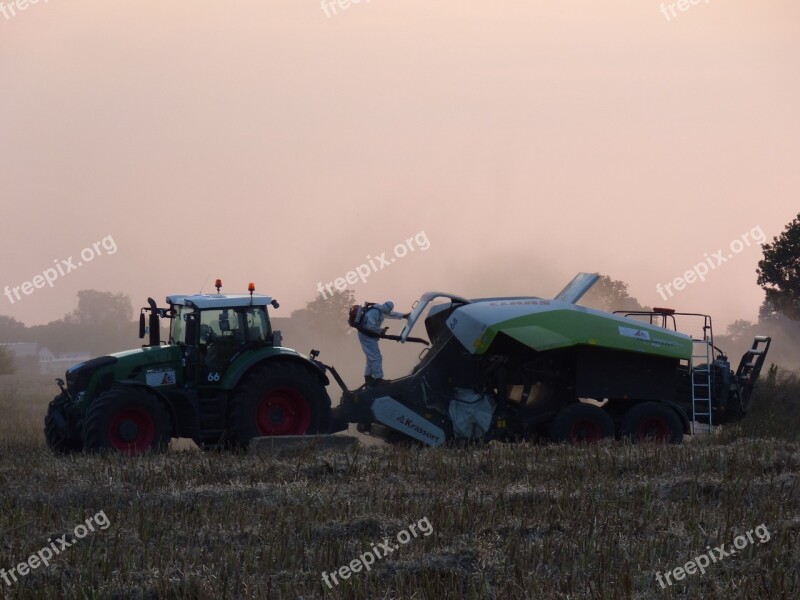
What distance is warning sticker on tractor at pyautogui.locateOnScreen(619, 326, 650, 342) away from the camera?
15.4m

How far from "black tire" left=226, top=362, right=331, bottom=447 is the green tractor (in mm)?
12

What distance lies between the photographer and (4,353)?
186 ft

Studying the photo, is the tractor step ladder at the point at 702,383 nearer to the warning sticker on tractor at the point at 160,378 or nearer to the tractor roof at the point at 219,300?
the tractor roof at the point at 219,300

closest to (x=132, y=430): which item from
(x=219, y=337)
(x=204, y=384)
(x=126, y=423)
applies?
(x=126, y=423)

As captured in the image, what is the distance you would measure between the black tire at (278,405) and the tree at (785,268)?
23.6 m

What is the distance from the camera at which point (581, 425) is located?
15352 millimetres

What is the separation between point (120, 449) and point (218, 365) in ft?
5.26

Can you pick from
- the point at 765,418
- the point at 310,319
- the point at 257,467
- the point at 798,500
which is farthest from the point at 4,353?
the point at 798,500

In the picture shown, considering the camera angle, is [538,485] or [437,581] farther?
[538,485]

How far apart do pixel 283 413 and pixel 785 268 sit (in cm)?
2418

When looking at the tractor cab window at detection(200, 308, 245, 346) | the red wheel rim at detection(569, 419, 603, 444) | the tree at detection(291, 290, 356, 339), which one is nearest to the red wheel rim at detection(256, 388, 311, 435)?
the tractor cab window at detection(200, 308, 245, 346)

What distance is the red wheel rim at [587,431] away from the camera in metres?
15.2

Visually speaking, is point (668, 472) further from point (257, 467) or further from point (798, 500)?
point (257, 467)

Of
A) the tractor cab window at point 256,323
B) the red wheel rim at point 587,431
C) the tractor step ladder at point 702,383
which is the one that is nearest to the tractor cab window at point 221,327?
the tractor cab window at point 256,323
